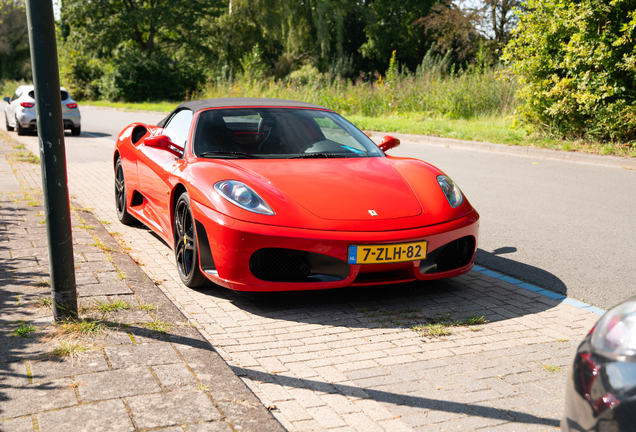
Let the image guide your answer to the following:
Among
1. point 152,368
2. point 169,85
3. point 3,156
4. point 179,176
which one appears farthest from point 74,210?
point 169,85

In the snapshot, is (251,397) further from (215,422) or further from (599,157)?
(599,157)

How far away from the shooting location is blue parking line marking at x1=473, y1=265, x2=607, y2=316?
415cm

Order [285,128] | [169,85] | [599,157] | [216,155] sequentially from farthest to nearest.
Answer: [169,85] < [599,157] < [285,128] < [216,155]

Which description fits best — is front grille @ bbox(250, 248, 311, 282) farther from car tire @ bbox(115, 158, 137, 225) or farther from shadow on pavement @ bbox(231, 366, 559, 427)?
car tire @ bbox(115, 158, 137, 225)

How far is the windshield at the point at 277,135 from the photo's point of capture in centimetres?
489

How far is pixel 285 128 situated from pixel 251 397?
2.89 metres

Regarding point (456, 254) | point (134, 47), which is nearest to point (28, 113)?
point (456, 254)

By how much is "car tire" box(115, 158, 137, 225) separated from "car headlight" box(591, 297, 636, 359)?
5.25 m

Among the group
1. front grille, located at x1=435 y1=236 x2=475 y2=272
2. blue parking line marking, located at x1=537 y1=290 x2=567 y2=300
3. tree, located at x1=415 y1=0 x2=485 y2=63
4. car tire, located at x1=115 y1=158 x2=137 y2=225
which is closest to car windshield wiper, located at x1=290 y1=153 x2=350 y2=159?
front grille, located at x1=435 y1=236 x2=475 y2=272

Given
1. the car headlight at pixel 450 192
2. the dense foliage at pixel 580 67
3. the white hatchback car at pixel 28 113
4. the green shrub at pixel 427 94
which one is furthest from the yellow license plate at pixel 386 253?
the white hatchback car at pixel 28 113

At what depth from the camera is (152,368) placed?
9.53ft

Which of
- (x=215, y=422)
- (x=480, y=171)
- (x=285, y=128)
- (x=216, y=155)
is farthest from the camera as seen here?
(x=480, y=171)

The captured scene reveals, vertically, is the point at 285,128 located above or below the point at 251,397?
above

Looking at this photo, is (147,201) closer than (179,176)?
No
